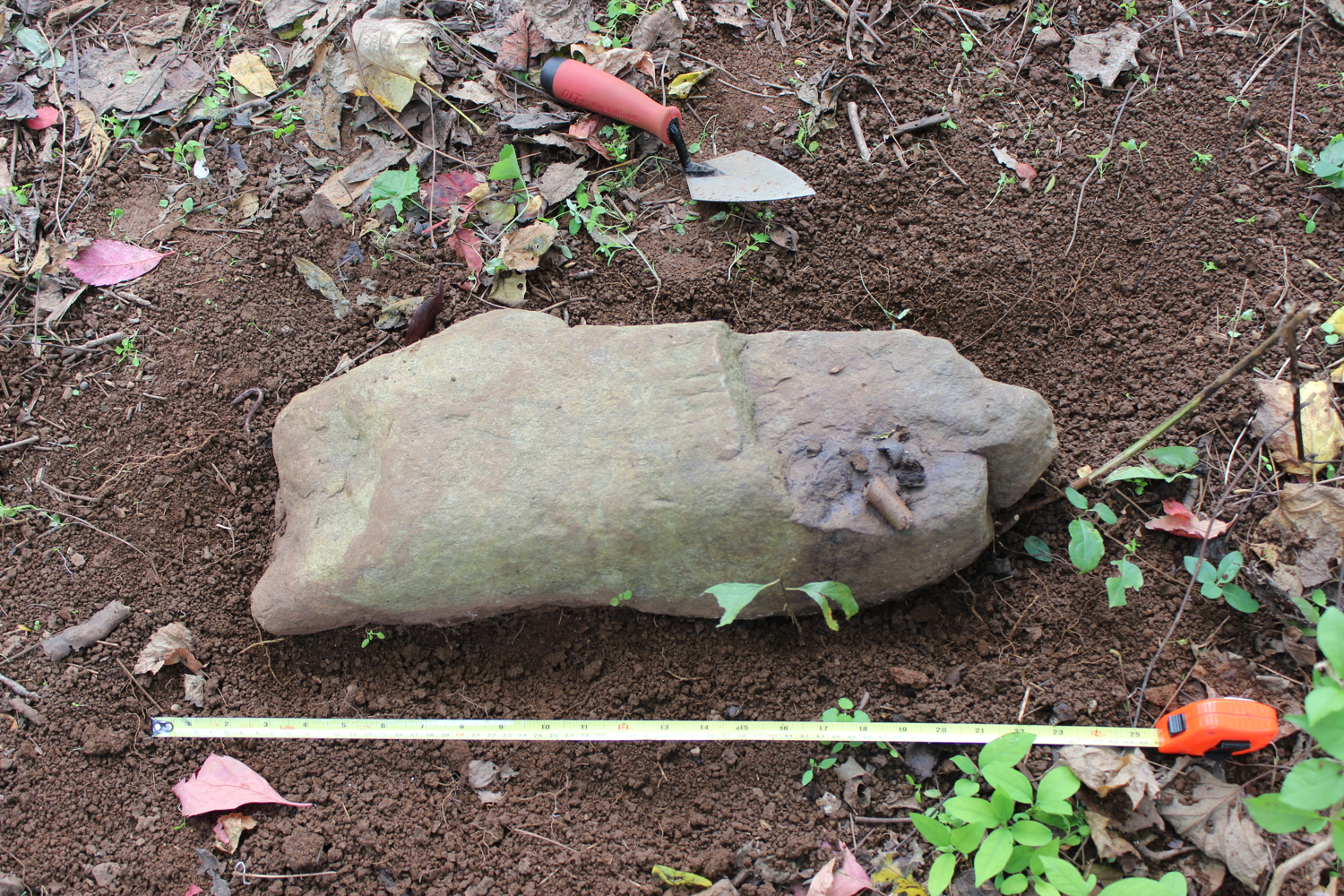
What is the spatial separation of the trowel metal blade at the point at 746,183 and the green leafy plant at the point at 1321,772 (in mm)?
1831

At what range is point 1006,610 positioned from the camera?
2.27 m

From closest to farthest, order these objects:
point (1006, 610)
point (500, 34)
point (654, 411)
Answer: point (654, 411) → point (1006, 610) → point (500, 34)

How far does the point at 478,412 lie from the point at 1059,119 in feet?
7.34

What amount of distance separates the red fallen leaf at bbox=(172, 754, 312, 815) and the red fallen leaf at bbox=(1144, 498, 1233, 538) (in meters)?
2.42

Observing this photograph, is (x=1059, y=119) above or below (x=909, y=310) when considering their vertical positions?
above

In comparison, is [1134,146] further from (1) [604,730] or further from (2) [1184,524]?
(1) [604,730]

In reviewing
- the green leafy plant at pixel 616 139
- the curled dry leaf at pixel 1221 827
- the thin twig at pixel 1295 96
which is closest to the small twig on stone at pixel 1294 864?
the curled dry leaf at pixel 1221 827

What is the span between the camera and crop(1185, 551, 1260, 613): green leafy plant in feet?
7.02

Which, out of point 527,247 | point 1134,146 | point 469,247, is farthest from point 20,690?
point 1134,146

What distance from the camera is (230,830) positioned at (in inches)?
84.0

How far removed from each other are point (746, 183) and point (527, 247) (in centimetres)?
76

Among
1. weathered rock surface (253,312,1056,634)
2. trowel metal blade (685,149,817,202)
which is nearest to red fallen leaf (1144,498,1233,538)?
weathered rock surface (253,312,1056,634)

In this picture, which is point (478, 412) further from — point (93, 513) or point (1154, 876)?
point (1154, 876)

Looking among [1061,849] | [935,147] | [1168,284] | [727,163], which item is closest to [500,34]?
[727,163]
